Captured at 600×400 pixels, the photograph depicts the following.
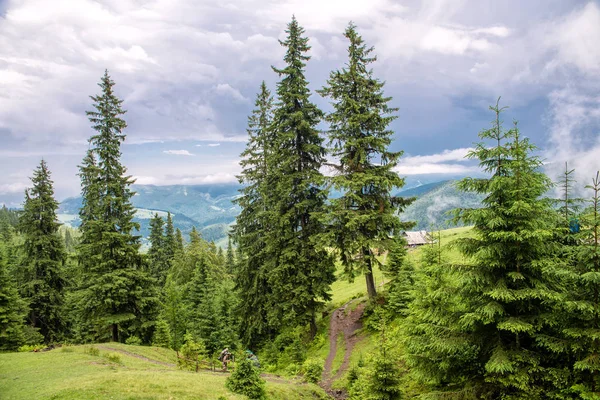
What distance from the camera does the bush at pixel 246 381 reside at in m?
13.2

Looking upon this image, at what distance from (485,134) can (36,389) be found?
752 inches

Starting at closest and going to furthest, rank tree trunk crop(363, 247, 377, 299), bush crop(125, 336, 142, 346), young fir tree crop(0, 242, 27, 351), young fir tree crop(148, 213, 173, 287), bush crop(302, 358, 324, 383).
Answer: bush crop(302, 358, 324, 383) → tree trunk crop(363, 247, 377, 299) → young fir tree crop(0, 242, 27, 351) → bush crop(125, 336, 142, 346) → young fir tree crop(148, 213, 173, 287)

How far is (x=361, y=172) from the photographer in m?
22.8

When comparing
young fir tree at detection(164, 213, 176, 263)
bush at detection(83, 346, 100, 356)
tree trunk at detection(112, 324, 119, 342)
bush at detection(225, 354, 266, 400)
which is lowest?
tree trunk at detection(112, 324, 119, 342)

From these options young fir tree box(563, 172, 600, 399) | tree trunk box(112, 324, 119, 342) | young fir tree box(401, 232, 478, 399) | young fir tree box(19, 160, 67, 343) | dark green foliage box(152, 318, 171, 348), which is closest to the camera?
young fir tree box(563, 172, 600, 399)

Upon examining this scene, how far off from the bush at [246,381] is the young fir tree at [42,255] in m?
29.2

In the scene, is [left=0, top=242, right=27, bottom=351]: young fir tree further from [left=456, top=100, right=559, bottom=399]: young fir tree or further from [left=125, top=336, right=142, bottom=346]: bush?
[left=456, top=100, right=559, bottom=399]: young fir tree

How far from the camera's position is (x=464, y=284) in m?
11.0

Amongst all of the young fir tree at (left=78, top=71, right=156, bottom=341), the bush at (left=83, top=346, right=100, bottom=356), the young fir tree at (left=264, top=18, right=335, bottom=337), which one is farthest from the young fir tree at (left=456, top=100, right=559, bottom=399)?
the young fir tree at (left=78, top=71, right=156, bottom=341)

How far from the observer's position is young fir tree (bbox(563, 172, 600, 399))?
8.70 metres

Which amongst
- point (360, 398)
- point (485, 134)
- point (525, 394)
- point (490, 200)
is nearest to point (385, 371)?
point (360, 398)

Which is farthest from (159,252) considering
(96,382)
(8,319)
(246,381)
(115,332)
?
(246,381)

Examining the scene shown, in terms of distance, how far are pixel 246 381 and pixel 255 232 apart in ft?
51.5

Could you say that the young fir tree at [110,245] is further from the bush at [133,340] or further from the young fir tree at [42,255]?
the young fir tree at [42,255]
